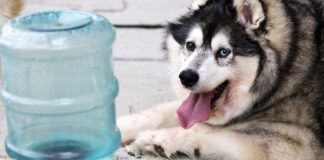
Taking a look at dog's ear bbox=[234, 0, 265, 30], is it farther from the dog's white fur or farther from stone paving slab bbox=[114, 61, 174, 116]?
stone paving slab bbox=[114, 61, 174, 116]

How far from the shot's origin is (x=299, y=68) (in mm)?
3766

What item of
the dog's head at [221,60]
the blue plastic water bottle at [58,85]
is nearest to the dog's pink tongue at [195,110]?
the dog's head at [221,60]

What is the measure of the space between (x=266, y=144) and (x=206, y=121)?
39 centimetres

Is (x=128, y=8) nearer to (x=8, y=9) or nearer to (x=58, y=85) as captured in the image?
(x=8, y=9)

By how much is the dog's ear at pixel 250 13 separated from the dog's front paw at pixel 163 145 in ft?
2.24

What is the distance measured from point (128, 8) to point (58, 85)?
3800 mm

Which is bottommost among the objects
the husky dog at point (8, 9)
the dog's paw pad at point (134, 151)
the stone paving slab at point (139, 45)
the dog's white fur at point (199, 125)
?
the stone paving slab at point (139, 45)

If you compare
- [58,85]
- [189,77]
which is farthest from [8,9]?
[58,85]

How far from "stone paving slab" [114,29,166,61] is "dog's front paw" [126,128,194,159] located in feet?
5.20

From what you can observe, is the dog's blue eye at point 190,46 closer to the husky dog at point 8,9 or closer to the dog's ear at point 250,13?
the dog's ear at point 250,13

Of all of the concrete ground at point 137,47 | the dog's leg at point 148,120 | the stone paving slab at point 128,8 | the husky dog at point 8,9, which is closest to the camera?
the dog's leg at point 148,120

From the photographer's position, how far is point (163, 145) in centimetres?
380

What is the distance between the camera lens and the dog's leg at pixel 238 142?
11.9ft

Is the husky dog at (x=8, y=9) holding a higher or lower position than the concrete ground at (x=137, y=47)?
higher
